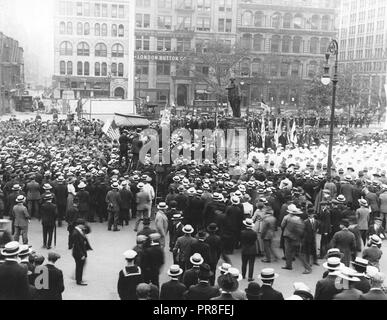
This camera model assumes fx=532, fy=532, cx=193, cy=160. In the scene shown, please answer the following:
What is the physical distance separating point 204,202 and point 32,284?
6.55 m

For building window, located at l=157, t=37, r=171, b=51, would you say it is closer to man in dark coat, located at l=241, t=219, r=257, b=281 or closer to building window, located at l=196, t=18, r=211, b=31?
building window, located at l=196, t=18, r=211, b=31

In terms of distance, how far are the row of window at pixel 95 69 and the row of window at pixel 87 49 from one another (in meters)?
1.24

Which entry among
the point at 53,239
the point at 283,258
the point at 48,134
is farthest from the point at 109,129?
the point at 283,258

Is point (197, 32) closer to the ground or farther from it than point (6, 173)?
farther from it

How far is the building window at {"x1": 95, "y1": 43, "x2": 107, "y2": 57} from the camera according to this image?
74.7m

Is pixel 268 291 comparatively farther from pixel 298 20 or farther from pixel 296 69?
pixel 298 20

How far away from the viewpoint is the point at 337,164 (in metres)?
25.8

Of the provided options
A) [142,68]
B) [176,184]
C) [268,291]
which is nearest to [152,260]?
[268,291]

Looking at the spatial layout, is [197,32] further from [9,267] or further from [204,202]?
[9,267]

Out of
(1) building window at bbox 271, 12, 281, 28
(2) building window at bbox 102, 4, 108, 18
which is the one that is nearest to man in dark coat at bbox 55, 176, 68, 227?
(2) building window at bbox 102, 4, 108, 18

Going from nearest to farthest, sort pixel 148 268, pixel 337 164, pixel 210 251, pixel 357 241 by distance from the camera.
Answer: pixel 148 268
pixel 210 251
pixel 357 241
pixel 337 164

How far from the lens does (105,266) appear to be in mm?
13430

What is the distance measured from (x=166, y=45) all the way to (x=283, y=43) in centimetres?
1827

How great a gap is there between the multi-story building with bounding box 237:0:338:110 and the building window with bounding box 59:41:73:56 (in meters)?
24.7
